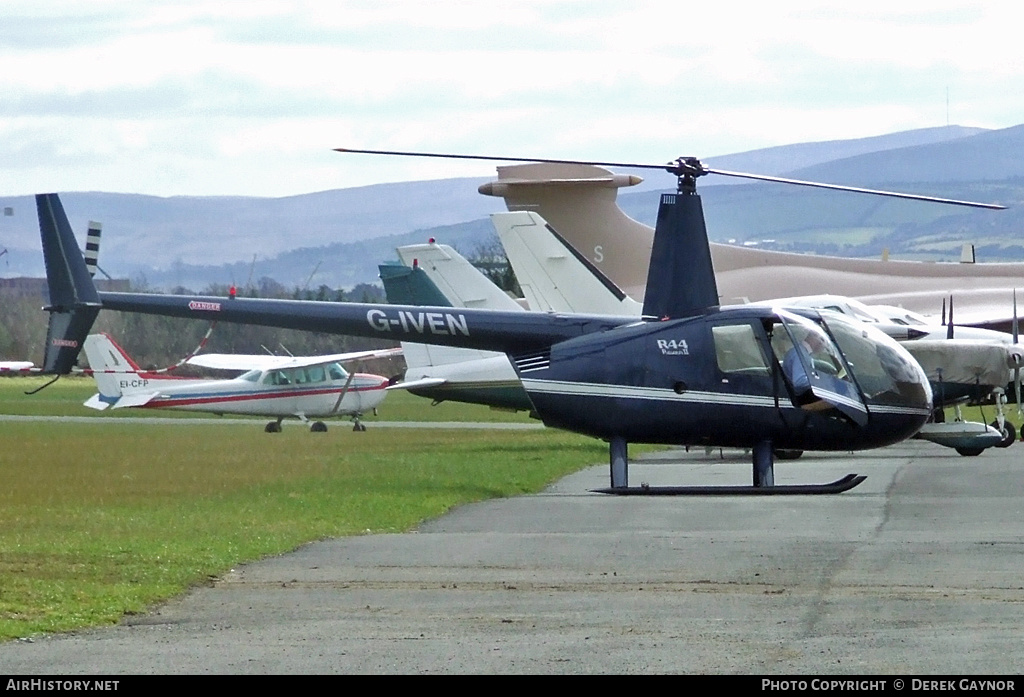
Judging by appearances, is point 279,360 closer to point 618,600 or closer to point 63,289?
point 63,289

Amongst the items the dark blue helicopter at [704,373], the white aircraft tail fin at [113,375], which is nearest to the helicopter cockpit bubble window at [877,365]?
the dark blue helicopter at [704,373]

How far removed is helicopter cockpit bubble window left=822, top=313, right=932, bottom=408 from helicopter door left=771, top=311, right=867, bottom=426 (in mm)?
106

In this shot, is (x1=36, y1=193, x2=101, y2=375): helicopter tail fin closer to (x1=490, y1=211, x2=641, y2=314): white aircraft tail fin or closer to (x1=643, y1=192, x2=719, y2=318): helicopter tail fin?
(x1=643, y1=192, x2=719, y2=318): helicopter tail fin

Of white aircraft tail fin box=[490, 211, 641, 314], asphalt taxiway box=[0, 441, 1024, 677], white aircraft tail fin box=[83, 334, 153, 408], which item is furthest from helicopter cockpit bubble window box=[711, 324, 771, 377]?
white aircraft tail fin box=[83, 334, 153, 408]

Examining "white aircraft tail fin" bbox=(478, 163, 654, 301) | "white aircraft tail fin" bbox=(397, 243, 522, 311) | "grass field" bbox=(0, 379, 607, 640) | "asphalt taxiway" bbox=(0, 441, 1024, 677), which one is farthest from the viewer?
"white aircraft tail fin" bbox=(478, 163, 654, 301)

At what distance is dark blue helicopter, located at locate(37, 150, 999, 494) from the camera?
46.6ft

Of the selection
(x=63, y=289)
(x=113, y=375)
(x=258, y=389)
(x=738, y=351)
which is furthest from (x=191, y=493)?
(x=258, y=389)

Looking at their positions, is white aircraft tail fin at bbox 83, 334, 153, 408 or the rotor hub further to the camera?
white aircraft tail fin at bbox 83, 334, 153, 408

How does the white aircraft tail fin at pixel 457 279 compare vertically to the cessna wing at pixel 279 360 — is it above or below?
above

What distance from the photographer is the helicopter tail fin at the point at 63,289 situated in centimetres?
1605

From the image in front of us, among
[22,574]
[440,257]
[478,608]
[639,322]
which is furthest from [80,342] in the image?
[440,257]

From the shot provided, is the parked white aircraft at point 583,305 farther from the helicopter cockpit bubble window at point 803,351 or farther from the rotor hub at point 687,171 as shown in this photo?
the rotor hub at point 687,171

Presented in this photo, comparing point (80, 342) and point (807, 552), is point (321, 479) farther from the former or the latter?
point (807, 552)

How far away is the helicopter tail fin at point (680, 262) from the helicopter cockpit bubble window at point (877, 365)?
1.08m
